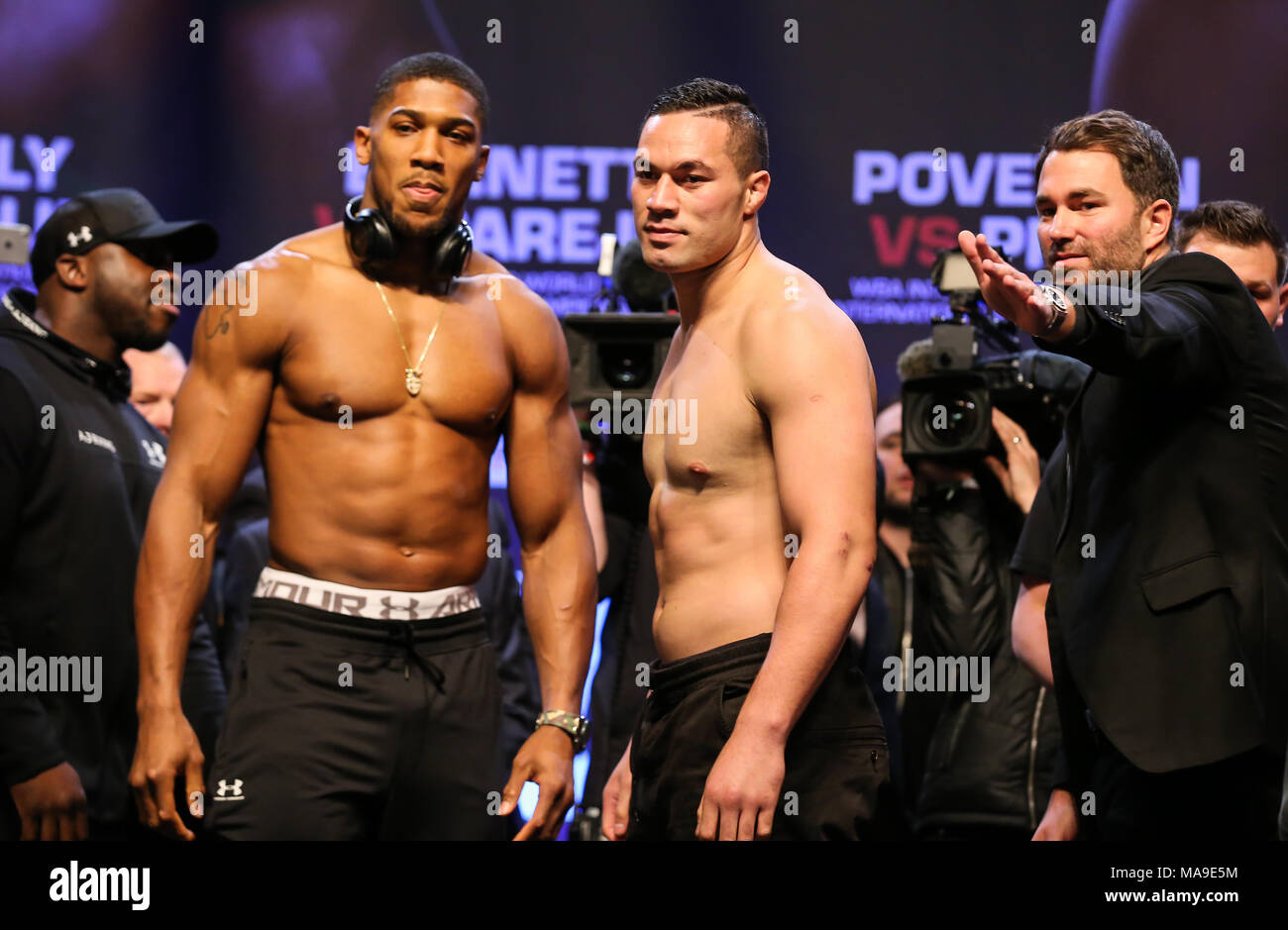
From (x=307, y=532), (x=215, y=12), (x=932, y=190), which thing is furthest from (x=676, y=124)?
(x=215, y=12)

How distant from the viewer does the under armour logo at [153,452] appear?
3.85 m

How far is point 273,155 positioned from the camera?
5480 millimetres

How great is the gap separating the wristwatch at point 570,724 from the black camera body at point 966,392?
1.35 metres

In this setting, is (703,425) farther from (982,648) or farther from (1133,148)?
(982,648)

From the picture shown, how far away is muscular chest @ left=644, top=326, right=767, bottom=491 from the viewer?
2.40m

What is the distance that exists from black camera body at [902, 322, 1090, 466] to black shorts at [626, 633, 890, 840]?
1.51m

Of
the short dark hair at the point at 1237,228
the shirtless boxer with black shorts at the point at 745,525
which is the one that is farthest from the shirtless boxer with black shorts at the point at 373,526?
the short dark hair at the point at 1237,228

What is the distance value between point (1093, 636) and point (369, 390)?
1.43m

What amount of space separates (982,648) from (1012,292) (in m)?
1.95

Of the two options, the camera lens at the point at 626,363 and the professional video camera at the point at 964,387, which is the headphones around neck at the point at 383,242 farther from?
the professional video camera at the point at 964,387

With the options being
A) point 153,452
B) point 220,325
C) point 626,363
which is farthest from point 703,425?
point 153,452

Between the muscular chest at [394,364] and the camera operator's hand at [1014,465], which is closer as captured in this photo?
the muscular chest at [394,364]
